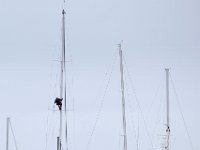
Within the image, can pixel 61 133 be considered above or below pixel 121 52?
below

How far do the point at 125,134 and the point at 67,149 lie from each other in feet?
4.70

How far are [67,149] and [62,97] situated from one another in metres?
1.38

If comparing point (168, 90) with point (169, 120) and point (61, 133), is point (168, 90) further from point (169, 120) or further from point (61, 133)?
point (61, 133)

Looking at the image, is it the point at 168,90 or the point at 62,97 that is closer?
the point at 62,97

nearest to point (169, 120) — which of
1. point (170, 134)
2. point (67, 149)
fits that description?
point (170, 134)

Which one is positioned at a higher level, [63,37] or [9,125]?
[63,37]

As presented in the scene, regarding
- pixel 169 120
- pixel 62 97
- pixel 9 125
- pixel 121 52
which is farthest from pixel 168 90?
Answer: pixel 9 125

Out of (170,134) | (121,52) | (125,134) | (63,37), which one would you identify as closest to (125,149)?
(125,134)

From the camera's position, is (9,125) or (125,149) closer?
(125,149)

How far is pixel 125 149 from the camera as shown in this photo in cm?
1022

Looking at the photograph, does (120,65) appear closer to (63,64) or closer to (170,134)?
(63,64)

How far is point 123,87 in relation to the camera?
10398 mm

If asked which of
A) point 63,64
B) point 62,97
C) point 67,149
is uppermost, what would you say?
point 63,64

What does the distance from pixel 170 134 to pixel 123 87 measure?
59.0 inches
